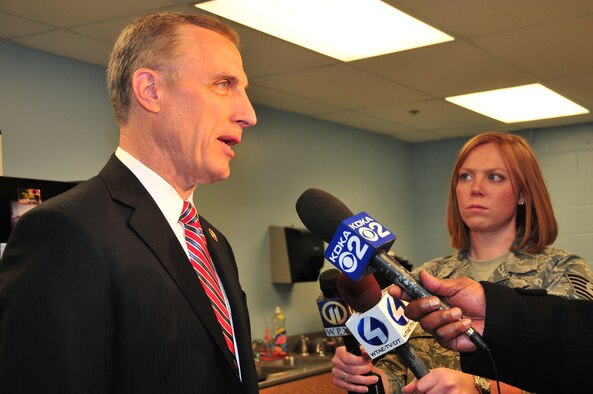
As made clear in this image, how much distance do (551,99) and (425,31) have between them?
2.02m

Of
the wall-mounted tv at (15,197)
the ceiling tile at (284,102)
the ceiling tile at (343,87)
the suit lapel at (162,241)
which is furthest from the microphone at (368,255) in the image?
the ceiling tile at (284,102)

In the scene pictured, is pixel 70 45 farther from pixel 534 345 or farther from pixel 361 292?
pixel 534 345

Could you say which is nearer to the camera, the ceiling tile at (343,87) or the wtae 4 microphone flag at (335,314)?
the wtae 4 microphone flag at (335,314)

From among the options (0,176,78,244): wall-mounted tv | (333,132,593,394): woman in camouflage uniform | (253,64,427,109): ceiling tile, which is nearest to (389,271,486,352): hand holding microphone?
(333,132,593,394): woman in camouflage uniform

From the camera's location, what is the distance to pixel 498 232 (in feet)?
7.32

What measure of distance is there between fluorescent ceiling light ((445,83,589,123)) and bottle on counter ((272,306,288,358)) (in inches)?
72.3

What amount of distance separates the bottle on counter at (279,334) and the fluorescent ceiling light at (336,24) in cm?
188

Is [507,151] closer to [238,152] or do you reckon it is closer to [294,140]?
[238,152]

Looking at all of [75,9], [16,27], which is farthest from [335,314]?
[16,27]

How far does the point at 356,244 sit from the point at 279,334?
374 centimetres

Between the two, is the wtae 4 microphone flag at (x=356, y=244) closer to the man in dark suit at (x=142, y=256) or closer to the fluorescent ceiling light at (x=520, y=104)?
the man in dark suit at (x=142, y=256)

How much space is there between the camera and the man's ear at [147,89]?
1412 mm

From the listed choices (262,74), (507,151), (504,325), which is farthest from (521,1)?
(504,325)

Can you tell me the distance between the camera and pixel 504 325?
1246 mm
